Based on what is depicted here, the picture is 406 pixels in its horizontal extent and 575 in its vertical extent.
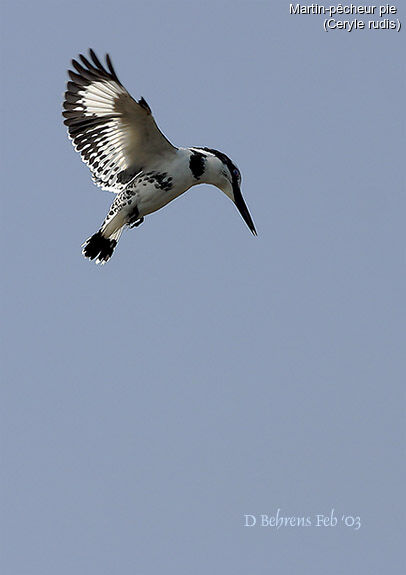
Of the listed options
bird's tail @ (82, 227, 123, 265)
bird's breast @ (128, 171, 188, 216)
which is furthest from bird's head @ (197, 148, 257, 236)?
bird's tail @ (82, 227, 123, 265)

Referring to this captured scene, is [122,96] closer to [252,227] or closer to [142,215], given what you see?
[142,215]

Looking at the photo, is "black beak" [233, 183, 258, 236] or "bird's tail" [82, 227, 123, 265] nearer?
"bird's tail" [82, 227, 123, 265]

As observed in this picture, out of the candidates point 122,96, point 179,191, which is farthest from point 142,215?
point 122,96

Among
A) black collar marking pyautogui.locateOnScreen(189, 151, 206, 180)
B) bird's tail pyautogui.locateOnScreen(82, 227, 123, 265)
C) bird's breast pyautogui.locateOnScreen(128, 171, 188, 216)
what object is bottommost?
bird's tail pyautogui.locateOnScreen(82, 227, 123, 265)

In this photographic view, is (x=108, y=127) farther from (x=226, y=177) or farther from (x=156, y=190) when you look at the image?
(x=226, y=177)

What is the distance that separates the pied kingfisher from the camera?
8797 millimetres

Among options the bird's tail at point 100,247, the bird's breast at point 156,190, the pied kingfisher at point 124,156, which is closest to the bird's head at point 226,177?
the pied kingfisher at point 124,156

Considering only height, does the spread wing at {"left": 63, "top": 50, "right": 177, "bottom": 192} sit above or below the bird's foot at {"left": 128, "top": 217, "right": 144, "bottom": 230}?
above

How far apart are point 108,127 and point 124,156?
252mm

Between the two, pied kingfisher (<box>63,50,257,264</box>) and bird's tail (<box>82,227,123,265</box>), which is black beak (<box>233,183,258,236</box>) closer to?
pied kingfisher (<box>63,50,257,264</box>)

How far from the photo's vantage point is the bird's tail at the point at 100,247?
30.1ft

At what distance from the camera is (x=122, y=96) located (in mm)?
8680

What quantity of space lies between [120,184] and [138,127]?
519 millimetres

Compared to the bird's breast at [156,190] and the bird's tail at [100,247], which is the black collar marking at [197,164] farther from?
the bird's tail at [100,247]
